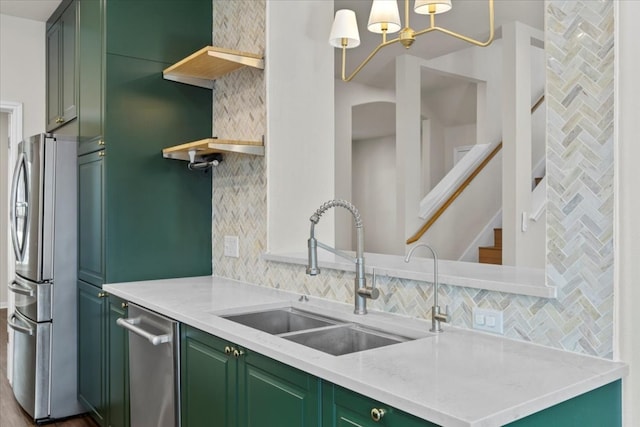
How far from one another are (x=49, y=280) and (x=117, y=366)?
0.81 m

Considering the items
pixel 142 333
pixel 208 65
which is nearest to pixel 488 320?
pixel 142 333

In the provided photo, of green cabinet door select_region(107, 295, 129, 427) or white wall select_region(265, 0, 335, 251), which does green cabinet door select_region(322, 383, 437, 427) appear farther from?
green cabinet door select_region(107, 295, 129, 427)

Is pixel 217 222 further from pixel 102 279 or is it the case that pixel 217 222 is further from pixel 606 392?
pixel 606 392

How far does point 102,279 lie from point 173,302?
0.81m

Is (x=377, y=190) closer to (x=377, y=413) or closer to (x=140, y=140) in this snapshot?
(x=140, y=140)

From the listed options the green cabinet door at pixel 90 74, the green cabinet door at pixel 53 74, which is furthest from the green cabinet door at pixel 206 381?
the green cabinet door at pixel 53 74

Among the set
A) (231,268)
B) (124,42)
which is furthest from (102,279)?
(124,42)

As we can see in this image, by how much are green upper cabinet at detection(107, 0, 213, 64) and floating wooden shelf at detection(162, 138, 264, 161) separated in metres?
0.58

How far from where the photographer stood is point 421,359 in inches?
57.9

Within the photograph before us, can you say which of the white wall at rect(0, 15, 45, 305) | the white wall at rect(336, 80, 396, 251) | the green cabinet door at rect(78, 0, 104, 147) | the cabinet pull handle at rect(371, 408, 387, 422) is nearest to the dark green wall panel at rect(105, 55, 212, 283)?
the green cabinet door at rect(78, 0, 104, 147)

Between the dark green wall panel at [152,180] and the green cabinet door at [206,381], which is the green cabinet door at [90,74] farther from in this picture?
the green cabinet door at [206,381]

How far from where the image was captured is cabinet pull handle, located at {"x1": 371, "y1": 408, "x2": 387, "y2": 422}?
124 cm

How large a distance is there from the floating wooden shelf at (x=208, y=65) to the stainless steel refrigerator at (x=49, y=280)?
886 mm

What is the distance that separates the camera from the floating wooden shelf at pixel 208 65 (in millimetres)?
2684
